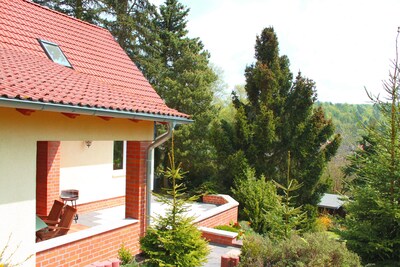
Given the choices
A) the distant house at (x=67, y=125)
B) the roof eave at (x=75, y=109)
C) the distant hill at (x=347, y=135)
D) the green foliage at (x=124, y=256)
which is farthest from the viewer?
the distant hill at (x=347, y=135)

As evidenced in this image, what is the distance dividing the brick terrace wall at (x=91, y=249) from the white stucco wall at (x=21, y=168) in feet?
1.27

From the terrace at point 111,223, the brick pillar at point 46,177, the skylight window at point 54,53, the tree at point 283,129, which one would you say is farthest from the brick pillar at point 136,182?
the tree at point 283,129

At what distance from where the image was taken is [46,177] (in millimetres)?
10586

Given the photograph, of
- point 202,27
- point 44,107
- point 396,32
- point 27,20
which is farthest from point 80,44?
point 202,27

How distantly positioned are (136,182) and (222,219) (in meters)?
4.87

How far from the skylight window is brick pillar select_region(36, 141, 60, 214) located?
2.63 m

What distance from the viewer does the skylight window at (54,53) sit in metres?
9.43

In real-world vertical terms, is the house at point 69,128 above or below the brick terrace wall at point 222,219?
above

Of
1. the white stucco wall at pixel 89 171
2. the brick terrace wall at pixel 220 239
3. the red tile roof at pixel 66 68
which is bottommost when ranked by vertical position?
the brick terrace wall at pixel 220 239

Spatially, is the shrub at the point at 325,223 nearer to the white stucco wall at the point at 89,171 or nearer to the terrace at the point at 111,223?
the terrace at the point at 111,223

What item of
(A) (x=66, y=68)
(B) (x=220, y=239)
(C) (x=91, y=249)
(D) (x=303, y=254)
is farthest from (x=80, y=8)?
(D) (x=303, y=254)

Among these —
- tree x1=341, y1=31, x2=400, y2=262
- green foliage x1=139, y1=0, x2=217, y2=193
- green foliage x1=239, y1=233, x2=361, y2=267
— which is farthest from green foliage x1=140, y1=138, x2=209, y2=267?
green foliage x1=139, y1=0, x2=217, y2=193

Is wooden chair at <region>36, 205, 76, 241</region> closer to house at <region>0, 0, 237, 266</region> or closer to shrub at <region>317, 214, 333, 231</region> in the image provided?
house at <region>0, 0, 237, 266</region>

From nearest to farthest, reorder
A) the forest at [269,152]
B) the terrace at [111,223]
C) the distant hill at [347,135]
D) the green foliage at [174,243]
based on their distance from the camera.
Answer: the terrace at [111,223] → the green foliage at [174,243] → the forest at [269,152] → the distant hill at [347,135]
